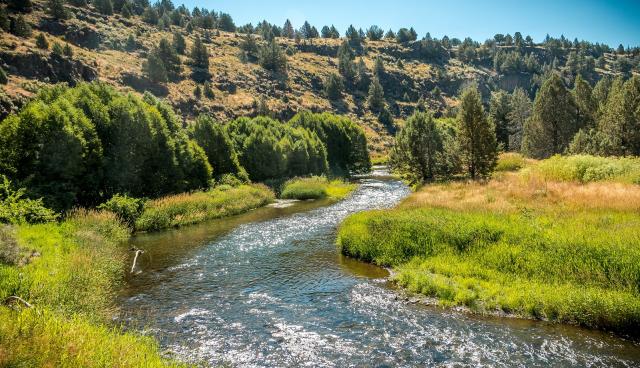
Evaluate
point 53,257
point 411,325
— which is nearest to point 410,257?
point 411,325

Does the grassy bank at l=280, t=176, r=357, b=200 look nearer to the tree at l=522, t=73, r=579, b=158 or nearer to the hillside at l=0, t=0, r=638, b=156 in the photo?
the hillside at l=0, t=0, r=638, b=156

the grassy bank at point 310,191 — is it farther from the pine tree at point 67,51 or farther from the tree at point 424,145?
the pine tree at point 67,51

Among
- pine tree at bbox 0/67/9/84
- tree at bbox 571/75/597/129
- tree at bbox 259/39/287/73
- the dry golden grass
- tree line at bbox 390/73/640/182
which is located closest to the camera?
the dry golden grass

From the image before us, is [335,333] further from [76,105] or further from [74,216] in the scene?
[76,105]

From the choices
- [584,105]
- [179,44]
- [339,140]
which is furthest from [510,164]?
[179,44]

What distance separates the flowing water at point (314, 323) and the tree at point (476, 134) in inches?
1155

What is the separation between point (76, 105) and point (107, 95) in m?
5.40

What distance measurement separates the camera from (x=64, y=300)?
15312 mm

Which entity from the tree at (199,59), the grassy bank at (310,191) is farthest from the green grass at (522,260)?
the tree at (199,59)

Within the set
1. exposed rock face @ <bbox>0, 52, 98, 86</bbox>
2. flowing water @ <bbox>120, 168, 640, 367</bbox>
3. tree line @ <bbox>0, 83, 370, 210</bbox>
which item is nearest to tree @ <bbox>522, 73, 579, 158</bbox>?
tree line @ <bbox>0, 83, 370, 210</bbox>

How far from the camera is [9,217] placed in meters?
24.8

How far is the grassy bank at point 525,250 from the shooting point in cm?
1565

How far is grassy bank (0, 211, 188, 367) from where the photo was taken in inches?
353

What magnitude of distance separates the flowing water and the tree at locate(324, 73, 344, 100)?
157280 mm
